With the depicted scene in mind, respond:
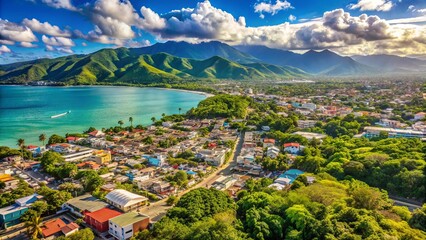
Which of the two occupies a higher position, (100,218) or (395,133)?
(100,218)

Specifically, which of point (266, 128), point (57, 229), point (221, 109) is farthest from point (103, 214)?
Answer: point (221, 109)

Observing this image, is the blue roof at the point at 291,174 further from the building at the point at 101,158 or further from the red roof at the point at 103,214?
the building at the point at 101,158

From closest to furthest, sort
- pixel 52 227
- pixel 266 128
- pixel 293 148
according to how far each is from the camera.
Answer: pixel 52 227, pixel 293 148, pixel 266 128

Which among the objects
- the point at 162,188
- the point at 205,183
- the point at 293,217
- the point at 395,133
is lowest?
the point at 205,183

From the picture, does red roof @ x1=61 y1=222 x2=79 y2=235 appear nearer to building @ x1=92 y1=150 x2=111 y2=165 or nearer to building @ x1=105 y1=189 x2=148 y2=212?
building @ x1=105 y1=189 x2=148 y2=212

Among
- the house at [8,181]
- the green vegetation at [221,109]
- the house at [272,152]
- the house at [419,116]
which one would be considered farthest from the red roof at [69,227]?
the house at [419,116]

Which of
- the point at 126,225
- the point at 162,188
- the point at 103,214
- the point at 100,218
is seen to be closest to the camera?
the point at 126,225

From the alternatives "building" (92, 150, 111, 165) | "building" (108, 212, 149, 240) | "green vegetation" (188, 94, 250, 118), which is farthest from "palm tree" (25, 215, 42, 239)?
"green vegetation" (188, 94, 250, 118)

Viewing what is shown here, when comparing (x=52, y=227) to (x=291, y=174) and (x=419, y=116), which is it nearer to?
(x=291, y=174)
